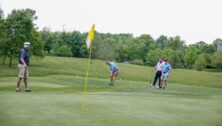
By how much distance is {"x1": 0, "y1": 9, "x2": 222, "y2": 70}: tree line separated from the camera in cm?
4056

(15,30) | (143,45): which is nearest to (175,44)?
(143,45)

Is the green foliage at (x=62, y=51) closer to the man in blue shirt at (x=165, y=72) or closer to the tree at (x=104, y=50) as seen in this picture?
the tree at (x=104, y=50)

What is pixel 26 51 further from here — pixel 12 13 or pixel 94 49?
pixel 94 49

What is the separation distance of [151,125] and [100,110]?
6.89ft

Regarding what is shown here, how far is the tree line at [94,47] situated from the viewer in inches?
1597

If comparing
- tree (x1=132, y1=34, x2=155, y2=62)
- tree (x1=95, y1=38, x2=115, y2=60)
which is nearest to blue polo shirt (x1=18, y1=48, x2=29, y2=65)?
tree (x1=95, y1=38, x2=115, y2=60)

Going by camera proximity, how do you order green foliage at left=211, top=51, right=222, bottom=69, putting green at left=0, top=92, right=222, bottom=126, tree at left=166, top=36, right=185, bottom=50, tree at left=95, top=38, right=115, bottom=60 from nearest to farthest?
putting green at left=0, top=92, right=222, bottom=126 < green foliage at left=211, top=51, right=222, bottom=69 < tree at left=95, top=38, right=115, bottom=60 < tree at left=166, top=36, right=185, bottom=50

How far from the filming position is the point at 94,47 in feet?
293

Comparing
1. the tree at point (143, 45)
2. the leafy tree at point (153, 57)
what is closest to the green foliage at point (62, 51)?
the leafy tree at point (153, 57)

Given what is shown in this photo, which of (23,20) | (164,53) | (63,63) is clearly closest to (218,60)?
(164,53)

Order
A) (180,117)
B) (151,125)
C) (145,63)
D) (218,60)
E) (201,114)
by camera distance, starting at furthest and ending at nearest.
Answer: (145,63) < (218,60) < (201,114) < (180,117) < (151,125)

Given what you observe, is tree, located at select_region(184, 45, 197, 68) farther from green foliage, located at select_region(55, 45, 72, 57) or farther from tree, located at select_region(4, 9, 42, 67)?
tree, located at select_region(4, 9, 42, 67)

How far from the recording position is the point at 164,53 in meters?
98.6

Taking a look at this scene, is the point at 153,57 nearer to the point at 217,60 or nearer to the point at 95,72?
the point at 217,60
